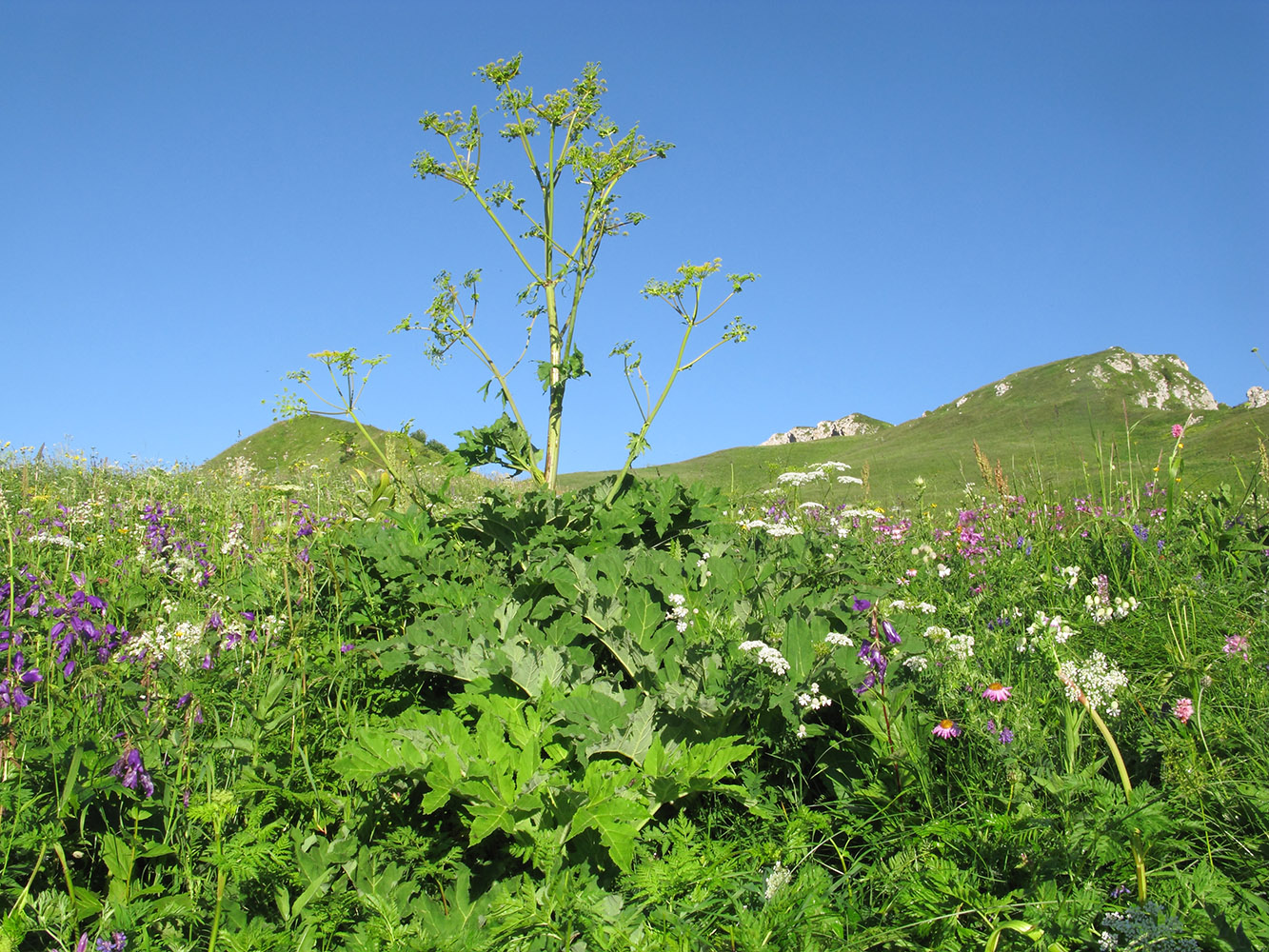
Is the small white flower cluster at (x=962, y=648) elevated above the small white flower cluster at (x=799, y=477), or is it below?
below

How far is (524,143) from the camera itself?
202 inches

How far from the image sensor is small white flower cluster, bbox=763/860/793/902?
6.68 feet

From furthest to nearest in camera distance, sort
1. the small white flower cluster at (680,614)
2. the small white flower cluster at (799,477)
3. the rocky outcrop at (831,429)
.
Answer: the rocky outcrop at (831,429), the small white flower cluster at (799,477), the small white flower cluster at (680,614)

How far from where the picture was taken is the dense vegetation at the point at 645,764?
198 centimetres

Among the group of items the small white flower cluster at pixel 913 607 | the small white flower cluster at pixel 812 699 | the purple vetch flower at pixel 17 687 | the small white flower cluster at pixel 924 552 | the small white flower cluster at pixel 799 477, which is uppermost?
the small white flower cluster at pixel 799 477

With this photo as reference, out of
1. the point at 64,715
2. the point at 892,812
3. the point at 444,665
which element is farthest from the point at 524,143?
the point at 892,812

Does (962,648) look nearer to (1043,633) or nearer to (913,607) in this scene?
(1043,633)

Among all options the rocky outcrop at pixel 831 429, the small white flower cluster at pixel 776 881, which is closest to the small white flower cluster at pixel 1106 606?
the small white flower cluster at pixel 776 881

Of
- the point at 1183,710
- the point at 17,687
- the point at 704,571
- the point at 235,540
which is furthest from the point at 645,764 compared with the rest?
the point at 235,540

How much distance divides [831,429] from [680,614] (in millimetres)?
81553

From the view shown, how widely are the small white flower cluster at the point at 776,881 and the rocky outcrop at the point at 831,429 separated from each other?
7449 cm

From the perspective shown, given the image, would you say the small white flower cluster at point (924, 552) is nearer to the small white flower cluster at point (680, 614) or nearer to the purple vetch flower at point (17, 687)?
the small white flower cluster at point (680, 614)

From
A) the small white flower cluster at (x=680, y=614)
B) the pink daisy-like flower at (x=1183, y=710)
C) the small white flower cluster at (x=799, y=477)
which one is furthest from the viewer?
the small white flower cluster at (x=799, y=477)

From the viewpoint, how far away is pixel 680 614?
3039mm
